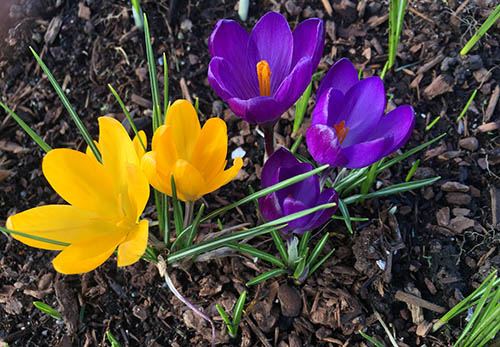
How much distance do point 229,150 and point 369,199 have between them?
21.0 inches

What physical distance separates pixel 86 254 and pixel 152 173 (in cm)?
24

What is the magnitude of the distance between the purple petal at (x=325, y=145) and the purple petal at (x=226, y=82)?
21cm

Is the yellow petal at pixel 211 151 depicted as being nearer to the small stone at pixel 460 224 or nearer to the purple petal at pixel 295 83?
the purple petal at pixel 295 83

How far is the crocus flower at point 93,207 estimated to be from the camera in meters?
1.04

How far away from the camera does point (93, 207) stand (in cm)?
115

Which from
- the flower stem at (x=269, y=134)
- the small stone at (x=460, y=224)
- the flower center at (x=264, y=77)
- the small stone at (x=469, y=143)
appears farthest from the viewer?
the small stone at (x=469, y=143)

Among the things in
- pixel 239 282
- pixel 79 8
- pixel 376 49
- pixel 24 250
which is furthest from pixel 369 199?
pixel 79 8

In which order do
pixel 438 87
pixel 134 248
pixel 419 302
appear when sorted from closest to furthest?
pixel 134 248 < pixel 419 302 < pixel 438 87

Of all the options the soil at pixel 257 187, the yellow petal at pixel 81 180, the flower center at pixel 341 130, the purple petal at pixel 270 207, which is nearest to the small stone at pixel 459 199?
the soil at pixel 257 187

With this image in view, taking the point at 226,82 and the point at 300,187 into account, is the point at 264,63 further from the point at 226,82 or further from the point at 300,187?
the point at 300,187

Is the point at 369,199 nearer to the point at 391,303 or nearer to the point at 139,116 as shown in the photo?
the point at 391,303

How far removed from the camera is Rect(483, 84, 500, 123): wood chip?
1.77m

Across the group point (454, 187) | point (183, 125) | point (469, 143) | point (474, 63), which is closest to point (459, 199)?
point (454, 187)

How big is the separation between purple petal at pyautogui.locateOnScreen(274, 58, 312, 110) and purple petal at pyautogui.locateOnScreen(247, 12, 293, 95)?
0.13m
